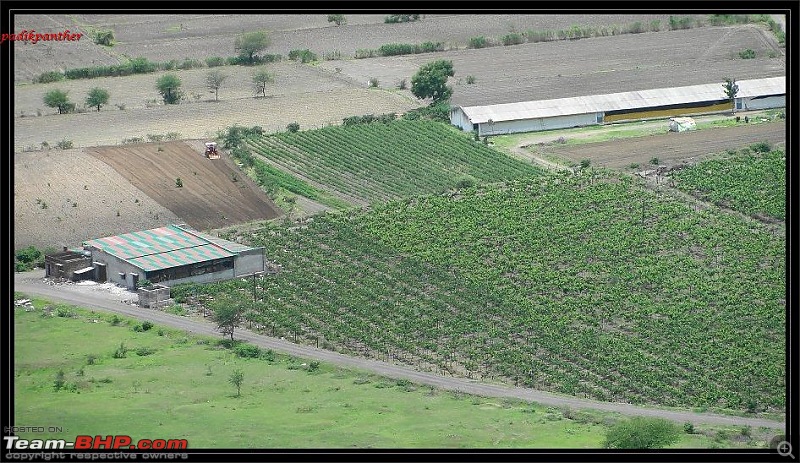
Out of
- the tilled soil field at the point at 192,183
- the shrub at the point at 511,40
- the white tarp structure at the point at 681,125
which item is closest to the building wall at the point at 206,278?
the tilled soil field at the point at 192,183

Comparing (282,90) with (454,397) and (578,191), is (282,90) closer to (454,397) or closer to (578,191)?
A: (578,191)

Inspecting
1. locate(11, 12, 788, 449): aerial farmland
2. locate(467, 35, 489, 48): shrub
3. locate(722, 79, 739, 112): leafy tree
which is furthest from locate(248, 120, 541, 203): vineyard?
locate(467, 35, 489, 48): shrub

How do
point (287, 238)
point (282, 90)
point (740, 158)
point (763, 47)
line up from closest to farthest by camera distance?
point (287, 238)
point (740, 158)
point (282, 90)
point (763, 47)

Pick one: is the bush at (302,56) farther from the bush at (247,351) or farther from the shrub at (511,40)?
the bush at (247,351)

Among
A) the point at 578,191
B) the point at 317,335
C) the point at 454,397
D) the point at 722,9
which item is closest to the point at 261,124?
the point at 578,191

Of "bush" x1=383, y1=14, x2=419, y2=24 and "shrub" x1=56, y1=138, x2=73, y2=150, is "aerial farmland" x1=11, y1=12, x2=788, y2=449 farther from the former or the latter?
"shrub" x1=56, y1=138, x2=73, y2=150

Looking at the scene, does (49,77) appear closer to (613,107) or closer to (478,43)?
(478,43)
